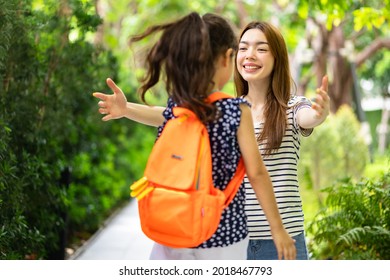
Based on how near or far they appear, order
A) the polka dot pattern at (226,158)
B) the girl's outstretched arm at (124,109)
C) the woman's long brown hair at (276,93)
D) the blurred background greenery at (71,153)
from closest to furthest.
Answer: the polka dot pattern at (226,158) < the girl's outstretched arm at (124,109) < the woman's long brown hair at (276,93) < the blurred background greenery at (71,153)

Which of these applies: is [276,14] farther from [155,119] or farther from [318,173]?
[155,119]

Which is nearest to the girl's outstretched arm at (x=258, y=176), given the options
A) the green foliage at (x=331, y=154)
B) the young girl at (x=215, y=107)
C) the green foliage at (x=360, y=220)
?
the young girl at (x=215, y=107)

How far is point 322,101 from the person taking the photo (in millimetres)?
2951

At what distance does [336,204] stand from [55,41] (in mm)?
2522

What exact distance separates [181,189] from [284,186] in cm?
94

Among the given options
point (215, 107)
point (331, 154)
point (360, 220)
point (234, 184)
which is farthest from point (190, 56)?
point (331, 154)

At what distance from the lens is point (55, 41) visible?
5.78 metres

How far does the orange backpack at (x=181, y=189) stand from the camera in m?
2.54

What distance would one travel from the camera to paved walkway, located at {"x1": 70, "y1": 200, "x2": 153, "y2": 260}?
724cm

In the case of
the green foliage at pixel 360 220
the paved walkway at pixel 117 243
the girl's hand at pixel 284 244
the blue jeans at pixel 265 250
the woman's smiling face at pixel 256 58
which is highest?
the woman's smiling face at pixel 256 58

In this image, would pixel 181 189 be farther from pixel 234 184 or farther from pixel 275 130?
pixel 275 130

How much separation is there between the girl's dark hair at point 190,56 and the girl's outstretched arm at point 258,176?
0.46 ft

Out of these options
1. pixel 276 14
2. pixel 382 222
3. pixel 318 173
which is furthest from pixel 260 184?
pixel 276 14

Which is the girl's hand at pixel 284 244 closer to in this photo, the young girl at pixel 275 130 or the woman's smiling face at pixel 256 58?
the young girl at pixel 275 130
